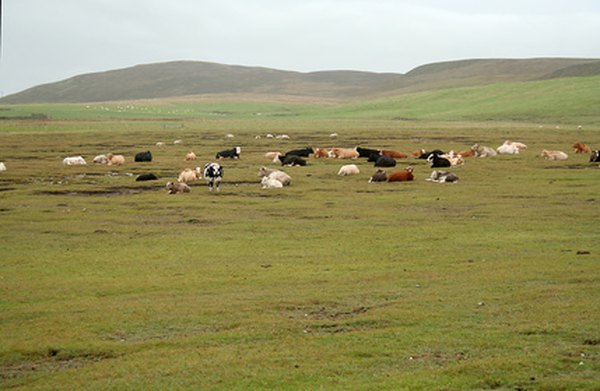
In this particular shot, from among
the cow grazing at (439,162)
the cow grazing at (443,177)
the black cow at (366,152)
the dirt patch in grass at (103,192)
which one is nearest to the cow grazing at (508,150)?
the black cow at (366,152)

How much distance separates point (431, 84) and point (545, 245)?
17067 cm

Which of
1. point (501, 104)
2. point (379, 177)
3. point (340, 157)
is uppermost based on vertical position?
point (501, 104)

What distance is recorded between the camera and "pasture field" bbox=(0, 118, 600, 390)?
9.43m

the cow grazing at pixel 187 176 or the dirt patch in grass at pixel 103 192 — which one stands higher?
the cow grazing at pixel 187 176

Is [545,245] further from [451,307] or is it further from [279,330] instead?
[279,330]

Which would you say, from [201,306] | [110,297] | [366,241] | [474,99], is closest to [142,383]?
[201,306]

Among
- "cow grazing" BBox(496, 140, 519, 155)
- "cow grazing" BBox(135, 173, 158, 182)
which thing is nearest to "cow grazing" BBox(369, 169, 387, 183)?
"cow grazing" BBox(135, 173, 158, 182)

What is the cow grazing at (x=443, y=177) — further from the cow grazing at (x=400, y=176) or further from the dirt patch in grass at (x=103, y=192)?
the dirt patch in grass at (x=103, y=192)

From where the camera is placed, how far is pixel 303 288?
13773 millimetres

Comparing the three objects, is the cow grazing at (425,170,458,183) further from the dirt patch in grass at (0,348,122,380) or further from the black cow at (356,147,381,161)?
the dirt patch in grass at (0,348,122,380)

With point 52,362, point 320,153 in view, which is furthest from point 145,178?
point 52,362

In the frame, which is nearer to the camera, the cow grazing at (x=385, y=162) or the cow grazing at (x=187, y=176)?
the cow grazing at (x=187, y=176)

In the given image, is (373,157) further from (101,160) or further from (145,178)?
(101,160)

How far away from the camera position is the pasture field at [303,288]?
9.43 meters
